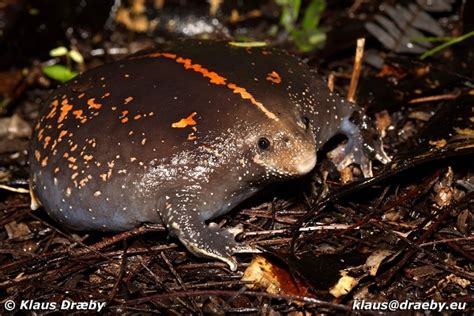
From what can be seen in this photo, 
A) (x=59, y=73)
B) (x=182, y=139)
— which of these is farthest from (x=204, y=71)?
(x=59, y=73)

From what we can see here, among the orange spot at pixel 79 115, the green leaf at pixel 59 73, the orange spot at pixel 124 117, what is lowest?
the green leaf at pixel 59 73

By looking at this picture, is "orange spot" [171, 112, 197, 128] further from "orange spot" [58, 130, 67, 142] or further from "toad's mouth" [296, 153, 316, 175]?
"orange spot" [58, 130, 67, 142]

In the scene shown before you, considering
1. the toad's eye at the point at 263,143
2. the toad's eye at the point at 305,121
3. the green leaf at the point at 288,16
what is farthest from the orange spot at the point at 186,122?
the green leaf at the point at 288,16

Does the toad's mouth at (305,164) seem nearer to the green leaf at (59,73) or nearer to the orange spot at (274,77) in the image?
the orange spot at (274,77)

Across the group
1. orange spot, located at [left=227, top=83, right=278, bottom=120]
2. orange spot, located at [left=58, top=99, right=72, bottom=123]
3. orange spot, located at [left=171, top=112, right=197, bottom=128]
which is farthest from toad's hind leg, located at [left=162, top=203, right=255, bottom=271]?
orange spot, located at [left=58, top=99, right=72, bottom=123]

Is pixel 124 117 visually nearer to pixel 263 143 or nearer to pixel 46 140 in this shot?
pixel 46 140

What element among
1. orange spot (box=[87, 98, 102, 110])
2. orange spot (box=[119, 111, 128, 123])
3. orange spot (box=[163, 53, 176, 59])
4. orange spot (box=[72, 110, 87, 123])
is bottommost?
orange spot (box=[72, 110, 87, 123])
